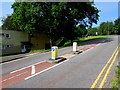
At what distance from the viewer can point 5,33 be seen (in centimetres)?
3450

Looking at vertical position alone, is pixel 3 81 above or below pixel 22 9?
below

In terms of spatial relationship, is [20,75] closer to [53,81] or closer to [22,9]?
[53,81]

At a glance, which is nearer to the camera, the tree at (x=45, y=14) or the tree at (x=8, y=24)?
the tree at (x=45, y=14)

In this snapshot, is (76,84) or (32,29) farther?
(32,29)

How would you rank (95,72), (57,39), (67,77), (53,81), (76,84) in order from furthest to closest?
(57,39) < (95,72) < (67,77) < (53,81) < (76,84)

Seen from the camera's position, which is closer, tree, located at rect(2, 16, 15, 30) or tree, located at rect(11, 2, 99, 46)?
tree, located at rect(11, 2, 99, 46)

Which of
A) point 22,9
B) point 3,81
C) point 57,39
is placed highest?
point 22,9

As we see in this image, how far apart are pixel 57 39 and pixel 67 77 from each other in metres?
32.6

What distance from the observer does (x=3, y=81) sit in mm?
9938

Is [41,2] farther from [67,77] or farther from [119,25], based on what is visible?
[119,25]

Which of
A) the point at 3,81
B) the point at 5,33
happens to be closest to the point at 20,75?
the point at 3,81

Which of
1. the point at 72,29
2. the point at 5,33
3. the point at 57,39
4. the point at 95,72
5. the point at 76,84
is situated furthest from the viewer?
the point at 57,39

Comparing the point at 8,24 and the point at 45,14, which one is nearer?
the point at 45,14

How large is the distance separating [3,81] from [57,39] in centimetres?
3250
